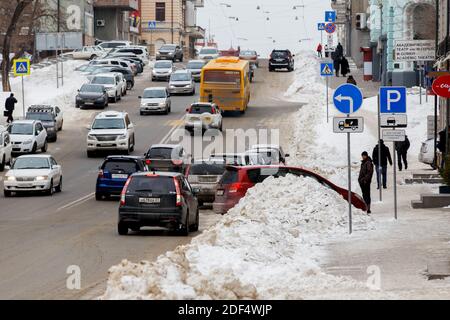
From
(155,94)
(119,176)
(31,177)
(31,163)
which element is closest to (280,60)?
(155,94)

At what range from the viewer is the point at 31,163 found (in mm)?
40438

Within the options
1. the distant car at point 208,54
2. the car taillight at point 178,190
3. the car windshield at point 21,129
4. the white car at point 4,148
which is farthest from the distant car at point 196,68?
the car taillight at point 178,190

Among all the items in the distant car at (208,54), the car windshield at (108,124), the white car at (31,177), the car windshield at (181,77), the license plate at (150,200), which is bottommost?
the white car at (31,177)

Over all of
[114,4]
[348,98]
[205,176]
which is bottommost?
[205,176]

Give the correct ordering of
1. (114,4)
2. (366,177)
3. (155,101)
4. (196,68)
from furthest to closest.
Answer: (114,4)
(196,68)
(155,101)
(366,177)

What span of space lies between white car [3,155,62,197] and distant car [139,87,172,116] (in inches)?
1113

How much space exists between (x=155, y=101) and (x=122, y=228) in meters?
40.9

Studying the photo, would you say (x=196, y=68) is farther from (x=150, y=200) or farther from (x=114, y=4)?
(x=150, y=200)

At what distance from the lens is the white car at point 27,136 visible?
51.4 metres

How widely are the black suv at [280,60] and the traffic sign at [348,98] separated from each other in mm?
75594

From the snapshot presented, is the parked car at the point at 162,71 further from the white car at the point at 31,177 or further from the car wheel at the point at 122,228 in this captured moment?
the car wheel at the point at 122,228
